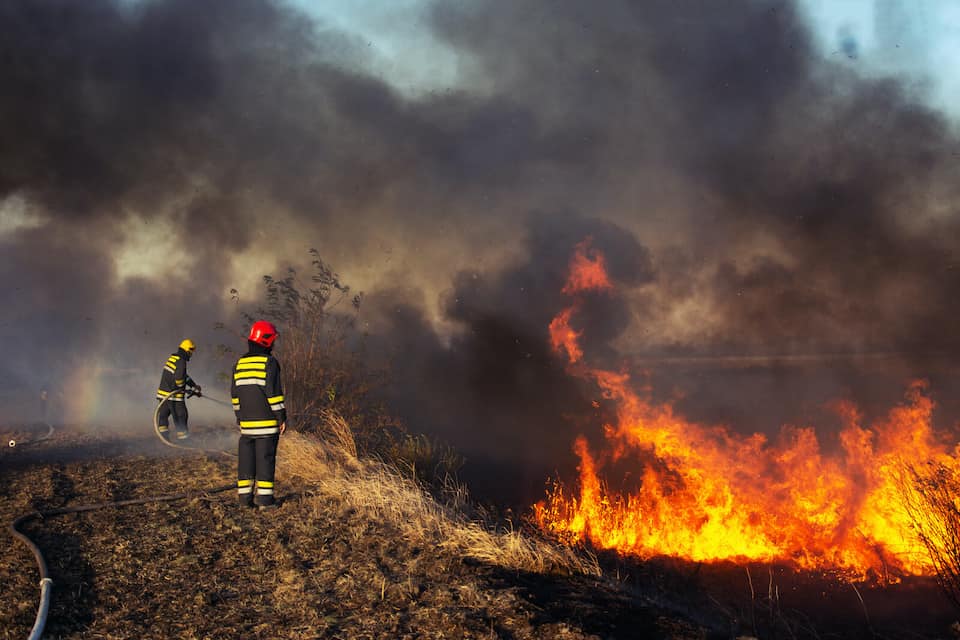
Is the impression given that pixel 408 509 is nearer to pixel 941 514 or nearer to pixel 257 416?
pixel 257 416

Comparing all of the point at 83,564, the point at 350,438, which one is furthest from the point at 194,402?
the point at 83,564

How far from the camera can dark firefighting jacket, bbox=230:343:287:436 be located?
22.8 ft

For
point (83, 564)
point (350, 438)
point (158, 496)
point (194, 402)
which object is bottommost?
point (83, 564)

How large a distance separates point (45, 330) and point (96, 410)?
34.3ft

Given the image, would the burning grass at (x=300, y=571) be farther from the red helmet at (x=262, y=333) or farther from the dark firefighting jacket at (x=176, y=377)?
the dark firefighting jacket at (x=176, y=377)

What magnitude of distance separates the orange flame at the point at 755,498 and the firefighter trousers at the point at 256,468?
4134 millimetres

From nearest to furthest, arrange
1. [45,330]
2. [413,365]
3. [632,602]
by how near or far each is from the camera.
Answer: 1. [632,602]
2. [413,365]
3. [45,330]

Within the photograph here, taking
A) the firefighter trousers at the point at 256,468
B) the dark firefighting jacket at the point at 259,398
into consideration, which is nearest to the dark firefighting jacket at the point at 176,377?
the dark firefighting jacket at the point at 259,398

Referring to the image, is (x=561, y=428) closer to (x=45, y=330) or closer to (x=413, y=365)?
(x=413, y=365)

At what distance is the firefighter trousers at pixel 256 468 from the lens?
6762 mm

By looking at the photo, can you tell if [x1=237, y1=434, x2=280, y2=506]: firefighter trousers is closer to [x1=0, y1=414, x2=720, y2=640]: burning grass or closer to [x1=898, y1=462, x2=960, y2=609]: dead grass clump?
[x1=0, y1=414, x2=720, y2=640]: burning grass

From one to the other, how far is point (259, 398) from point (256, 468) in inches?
32.2

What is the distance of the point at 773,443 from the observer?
626 inches

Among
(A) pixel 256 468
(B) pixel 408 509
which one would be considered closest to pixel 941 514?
(B) pixel 408 509
